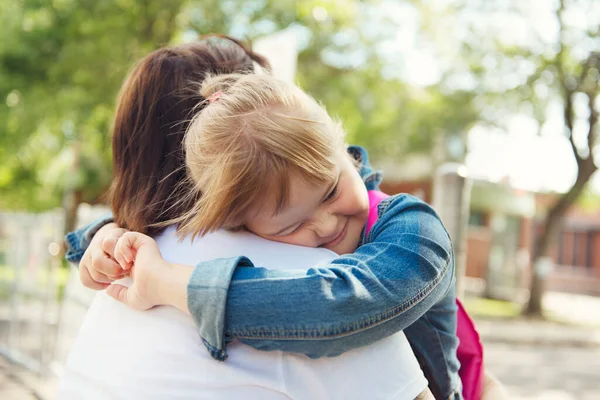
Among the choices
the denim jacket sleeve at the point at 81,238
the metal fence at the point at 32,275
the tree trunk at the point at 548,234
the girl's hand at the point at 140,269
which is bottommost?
the tree trunk at the point at 548,234

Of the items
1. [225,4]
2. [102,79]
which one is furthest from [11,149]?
[225,4]

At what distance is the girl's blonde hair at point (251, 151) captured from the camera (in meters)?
1.14

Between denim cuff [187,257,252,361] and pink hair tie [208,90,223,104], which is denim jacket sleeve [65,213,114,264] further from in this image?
denim cuff [187,257,252,361]

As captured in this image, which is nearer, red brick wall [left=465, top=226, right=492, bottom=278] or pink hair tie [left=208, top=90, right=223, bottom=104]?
pink hair tie [left=208, top=90, right=223, bottom=104]

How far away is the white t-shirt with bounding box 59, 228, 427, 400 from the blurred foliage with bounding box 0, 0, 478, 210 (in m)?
9.88

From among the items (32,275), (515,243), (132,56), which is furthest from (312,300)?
(515,243)

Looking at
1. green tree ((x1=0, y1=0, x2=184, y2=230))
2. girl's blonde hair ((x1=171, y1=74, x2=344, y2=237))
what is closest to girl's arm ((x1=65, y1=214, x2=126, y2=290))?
girl's blonde hair ((x1=171, y1=74, x2=344, y2=237))

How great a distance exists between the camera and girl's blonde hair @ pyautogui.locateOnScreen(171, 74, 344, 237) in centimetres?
114

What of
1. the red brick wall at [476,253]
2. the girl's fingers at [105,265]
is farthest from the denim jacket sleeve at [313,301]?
the red brick wall at [476,253]

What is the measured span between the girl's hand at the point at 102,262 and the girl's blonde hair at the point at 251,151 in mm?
171

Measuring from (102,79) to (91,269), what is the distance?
418 inches

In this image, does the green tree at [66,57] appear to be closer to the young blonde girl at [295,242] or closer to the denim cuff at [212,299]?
the young blonde girl at [295,242]

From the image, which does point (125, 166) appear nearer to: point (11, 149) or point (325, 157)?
point (325, 157)

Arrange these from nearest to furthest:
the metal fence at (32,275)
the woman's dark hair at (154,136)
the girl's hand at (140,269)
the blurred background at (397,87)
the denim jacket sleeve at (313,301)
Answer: the denim jacket sleeve at (313,301)
the girl's hand at (140,269)
the woman's dark hair at (154,136)
the metal fence at (32,275)
the blurred background at (397,87)
